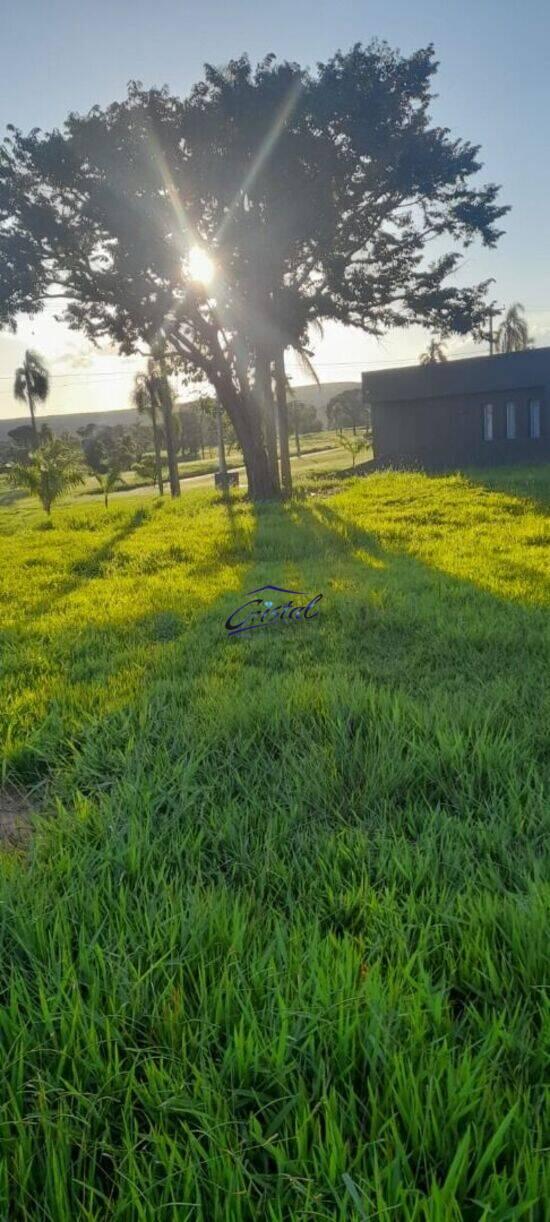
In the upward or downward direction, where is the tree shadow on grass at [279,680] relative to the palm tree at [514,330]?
downward

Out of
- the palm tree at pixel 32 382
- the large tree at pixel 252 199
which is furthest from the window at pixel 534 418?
the palm tree at pixel 32 382

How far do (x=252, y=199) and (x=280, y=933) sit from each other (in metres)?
21.7

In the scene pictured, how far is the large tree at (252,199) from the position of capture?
60.4 feet

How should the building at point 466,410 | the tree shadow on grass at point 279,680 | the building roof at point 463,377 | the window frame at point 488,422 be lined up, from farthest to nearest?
the window frame at point 488,422 < the building at point 466,410 < the building roof at point 463,377 < the tree shadow on grass at point 279,680

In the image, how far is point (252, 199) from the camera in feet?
65.4

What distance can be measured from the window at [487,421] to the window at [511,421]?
0.69 metres

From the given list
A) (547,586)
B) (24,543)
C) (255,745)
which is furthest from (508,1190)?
(24,543)

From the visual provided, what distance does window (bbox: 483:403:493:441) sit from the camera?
1172 inches

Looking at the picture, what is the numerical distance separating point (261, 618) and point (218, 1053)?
16.0 feet

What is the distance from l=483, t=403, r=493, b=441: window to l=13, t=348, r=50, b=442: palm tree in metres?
54.4

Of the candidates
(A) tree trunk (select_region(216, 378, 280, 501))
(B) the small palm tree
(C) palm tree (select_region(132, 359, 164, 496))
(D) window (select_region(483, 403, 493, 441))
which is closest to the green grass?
(C) palm tree (select_region(132, 359, 164, 496))

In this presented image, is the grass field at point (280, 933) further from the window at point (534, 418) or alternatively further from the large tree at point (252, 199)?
the window at point (534, 418)

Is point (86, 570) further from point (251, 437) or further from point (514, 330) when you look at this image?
point (514, 330)

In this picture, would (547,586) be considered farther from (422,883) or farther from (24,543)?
(24,543)
